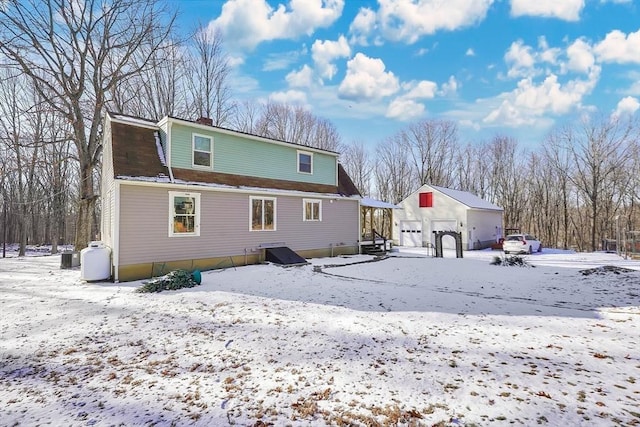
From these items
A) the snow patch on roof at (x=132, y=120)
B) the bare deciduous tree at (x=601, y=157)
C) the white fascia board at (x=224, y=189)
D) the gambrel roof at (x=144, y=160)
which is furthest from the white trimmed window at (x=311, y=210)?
the bare deciduous tree at (x=601, y=157)

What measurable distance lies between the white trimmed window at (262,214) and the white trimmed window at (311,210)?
1.77 meters

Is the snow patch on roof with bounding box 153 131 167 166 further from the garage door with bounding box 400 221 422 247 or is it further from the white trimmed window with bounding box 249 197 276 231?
the garage door with bounding box 400 221 422 247

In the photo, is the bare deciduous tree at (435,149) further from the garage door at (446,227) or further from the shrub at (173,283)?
the shrub at (173,283)

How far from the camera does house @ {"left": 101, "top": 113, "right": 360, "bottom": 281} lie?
1000cm

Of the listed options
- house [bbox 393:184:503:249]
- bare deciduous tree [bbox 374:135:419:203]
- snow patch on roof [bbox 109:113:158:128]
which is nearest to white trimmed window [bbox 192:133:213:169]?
snow patch on roof [bbox 109:113:158:128]

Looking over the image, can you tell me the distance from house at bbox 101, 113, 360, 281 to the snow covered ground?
2657 mm

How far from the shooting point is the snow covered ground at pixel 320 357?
9.84 ft

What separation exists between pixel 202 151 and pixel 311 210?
5.71 metres

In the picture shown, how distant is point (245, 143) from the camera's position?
13320 millimetres

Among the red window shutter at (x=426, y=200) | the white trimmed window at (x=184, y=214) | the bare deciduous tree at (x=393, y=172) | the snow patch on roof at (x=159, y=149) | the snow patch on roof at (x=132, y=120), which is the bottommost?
the white trimmed window at (x=184, y=214)

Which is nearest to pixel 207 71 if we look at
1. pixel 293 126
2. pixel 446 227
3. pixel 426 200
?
pixel 293 126

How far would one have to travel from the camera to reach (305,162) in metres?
15.7

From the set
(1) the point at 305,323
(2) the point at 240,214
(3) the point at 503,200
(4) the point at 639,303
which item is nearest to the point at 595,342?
(4) the point at 639,303

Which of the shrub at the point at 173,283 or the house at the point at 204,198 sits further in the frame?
the house at the point at 204,198
